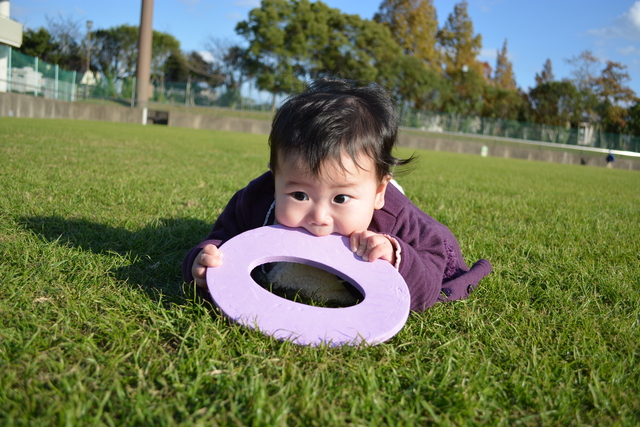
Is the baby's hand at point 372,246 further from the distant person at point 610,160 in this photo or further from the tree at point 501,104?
the tree at point 501,104

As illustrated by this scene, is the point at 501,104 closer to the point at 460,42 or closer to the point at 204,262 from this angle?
the point at 460,42

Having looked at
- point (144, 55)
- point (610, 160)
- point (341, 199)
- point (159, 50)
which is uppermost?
point (159, 50)

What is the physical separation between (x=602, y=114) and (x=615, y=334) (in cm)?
4260

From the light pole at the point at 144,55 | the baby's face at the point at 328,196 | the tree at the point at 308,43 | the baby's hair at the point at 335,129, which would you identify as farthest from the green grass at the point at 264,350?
the tree at the point at 308,43

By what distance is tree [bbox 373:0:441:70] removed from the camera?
44.9 metres

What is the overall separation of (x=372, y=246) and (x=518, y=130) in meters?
32.8

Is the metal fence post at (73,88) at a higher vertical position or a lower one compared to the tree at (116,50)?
lower

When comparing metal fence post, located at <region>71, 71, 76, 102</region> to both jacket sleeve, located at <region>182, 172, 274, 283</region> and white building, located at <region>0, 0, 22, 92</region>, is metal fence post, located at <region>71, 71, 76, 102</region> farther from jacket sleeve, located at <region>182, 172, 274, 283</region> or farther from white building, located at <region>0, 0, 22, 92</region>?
jacket sleeve, located at <region>182, 172, 274, 283</region>

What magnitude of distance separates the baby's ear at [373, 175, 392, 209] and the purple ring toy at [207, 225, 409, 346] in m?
0.25

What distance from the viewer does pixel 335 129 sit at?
1.79 meters

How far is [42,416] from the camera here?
1091mm

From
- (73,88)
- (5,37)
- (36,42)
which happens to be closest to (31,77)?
(5,37)

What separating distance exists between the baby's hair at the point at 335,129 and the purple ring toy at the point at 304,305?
29 cm

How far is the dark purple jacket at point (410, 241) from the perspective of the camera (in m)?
1.92
